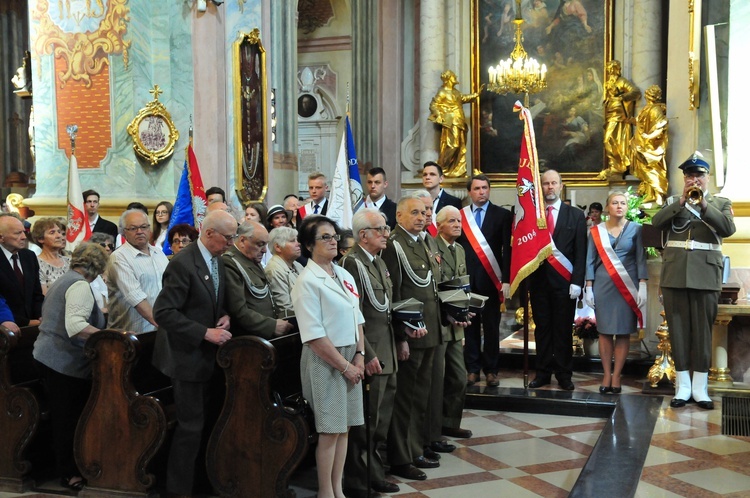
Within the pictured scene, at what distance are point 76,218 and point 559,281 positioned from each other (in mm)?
4322

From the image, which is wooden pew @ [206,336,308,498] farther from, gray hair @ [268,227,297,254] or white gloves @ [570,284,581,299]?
white gloves @ [570,284,581,299]

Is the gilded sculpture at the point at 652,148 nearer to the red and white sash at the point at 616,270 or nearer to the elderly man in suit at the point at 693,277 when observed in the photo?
the red and white sash at the point at 616,270

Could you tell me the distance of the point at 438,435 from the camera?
570 centimetres

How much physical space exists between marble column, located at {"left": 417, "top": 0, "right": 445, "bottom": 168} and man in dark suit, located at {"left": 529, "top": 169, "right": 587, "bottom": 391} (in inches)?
293

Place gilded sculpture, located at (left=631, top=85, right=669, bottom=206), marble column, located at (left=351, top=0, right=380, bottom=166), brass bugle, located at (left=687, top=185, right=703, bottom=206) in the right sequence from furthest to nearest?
marble column, located at (left=351, top=0, right=380, bottom=166) → gilded sculpture, located at (left=631, top=85, right=669, bottom=206) → brass bugle, located at (left=687, top=185, right=703, bottom=206)

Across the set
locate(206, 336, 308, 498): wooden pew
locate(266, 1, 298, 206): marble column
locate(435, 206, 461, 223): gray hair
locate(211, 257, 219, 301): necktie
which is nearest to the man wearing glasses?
locate(211, 257, 219, 301): necktie

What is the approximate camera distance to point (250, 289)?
16.1 feet

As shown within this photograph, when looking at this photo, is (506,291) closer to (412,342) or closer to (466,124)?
(412,342)

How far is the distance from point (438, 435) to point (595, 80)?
33.4 ft

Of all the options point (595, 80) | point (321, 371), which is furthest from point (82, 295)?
point (595, 80)

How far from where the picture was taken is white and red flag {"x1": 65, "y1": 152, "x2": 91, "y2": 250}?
7.87m

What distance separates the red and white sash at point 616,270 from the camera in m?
6.97

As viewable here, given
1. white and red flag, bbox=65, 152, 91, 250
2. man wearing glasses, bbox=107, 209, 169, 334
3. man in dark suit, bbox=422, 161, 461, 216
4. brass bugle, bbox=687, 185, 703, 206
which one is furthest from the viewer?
white and red flag, bbox=65, 152, 91, 250

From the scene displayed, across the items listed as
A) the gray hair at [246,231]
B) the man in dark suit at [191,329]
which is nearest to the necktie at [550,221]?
the gray hair at [246,231]
